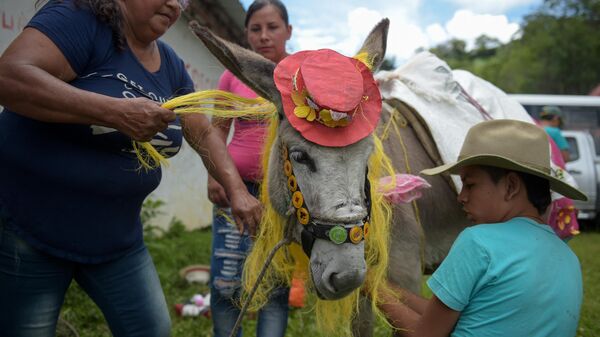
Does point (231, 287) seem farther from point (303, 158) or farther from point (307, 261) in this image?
point (303, 158)

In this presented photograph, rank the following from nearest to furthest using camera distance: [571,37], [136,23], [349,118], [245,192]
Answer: [349,118], [136,23], [245,192], [571,37]

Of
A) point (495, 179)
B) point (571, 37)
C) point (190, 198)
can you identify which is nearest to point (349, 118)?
point (495, 179)

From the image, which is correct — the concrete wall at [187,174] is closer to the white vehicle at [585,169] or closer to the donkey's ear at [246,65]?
the donkey's ear at [246,65]

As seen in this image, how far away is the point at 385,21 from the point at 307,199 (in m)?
1.14

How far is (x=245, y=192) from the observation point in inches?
91.1

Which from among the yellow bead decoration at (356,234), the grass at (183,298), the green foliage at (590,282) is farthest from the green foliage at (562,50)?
the yellow bead decoration at (356,234)

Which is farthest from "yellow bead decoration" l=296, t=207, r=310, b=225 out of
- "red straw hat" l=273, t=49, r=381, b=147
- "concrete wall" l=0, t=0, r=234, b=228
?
"concrete wall" l=0, t=0, r=234, b=228

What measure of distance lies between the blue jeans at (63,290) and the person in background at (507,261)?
1156mm

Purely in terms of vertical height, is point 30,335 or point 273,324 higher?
point 30,335

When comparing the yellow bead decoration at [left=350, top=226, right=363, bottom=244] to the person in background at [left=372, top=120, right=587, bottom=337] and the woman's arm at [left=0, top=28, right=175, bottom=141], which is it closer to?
the person in background at [left=372, top=120, right=587, bottom=337]

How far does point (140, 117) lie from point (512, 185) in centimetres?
137

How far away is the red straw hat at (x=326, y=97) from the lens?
6.32 ft

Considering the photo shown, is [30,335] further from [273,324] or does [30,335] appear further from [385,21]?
[385,21]

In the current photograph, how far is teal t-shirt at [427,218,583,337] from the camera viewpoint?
1.70m
